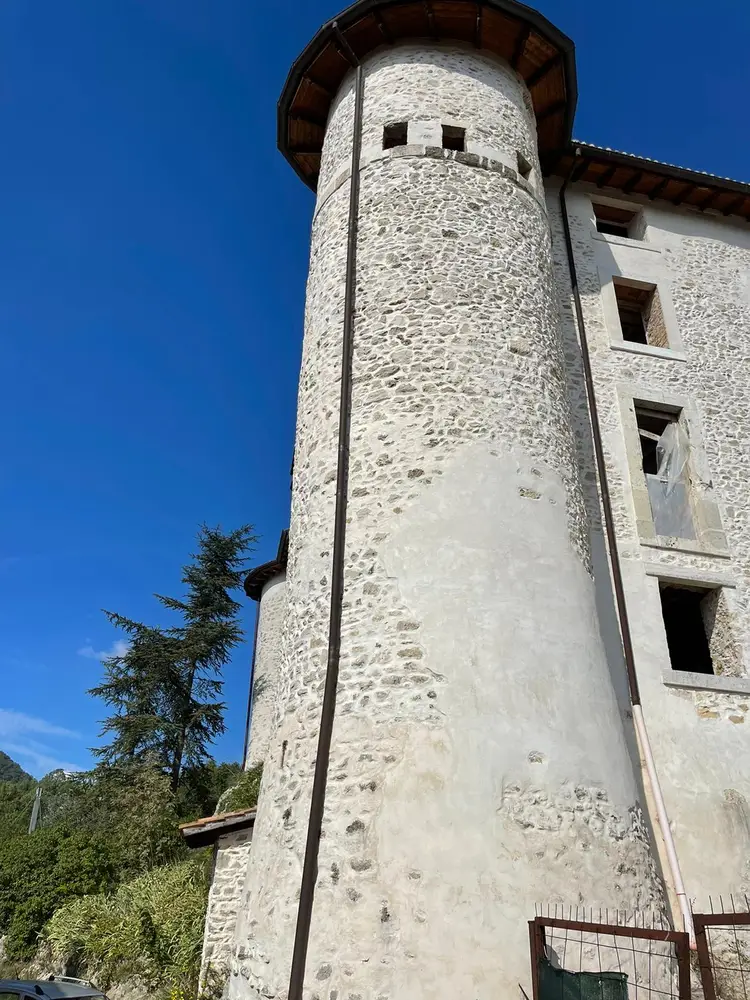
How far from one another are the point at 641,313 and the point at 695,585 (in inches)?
222

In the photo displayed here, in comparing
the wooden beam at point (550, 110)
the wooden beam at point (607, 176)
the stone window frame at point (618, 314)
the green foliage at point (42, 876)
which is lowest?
the green foliage at point (42, 876)

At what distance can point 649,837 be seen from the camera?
254 inches

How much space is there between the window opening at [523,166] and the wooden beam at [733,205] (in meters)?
5.61

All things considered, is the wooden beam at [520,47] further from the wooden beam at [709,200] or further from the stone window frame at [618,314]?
the wooden beam at [709,200]

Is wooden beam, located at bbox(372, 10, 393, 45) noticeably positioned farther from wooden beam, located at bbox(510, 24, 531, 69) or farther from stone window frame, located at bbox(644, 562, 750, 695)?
stone window frame, located at bbox(644, 562, 750, 695)

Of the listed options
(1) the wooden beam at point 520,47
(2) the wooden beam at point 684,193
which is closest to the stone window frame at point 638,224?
(2) the wooden beam at point 684,193

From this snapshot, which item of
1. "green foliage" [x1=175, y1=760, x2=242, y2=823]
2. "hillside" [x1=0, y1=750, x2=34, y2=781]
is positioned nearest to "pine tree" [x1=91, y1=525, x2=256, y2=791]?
"green foliage" [x1=175, y1=760, x2=242, y2=823]

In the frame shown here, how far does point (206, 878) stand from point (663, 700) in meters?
6.79

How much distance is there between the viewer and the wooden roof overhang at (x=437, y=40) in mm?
10539

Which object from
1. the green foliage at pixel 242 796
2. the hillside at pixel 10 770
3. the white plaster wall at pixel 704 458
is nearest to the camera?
the white plaster wall at pixel 704 458

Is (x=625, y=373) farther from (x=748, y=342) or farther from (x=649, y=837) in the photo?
(x=649, y=837)

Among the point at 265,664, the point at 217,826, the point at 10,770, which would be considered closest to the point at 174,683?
the point at 265,664

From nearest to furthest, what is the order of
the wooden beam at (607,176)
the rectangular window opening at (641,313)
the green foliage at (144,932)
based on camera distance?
the green foliage at (144,932)
the rectangular window opening at (641,313)
the wooden beam at (607,176)

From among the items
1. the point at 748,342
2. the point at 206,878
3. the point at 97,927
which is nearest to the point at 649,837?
the point at 206,878
